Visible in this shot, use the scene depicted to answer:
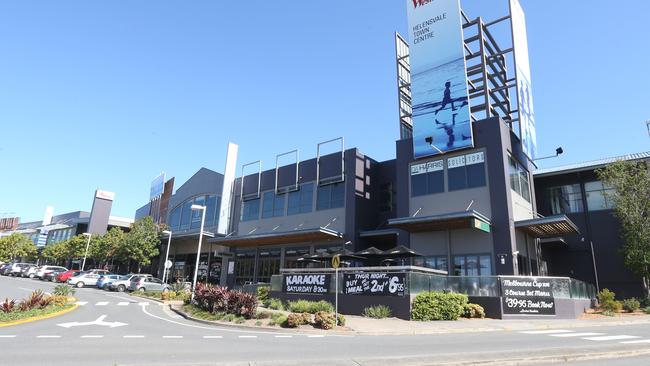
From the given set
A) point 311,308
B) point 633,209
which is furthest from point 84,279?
point 633,209

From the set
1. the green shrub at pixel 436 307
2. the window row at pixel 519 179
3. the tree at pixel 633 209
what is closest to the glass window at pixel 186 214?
the window row at pixel 519 179

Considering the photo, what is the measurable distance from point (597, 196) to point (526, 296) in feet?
53.7

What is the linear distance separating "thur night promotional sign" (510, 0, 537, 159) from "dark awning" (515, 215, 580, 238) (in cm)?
631

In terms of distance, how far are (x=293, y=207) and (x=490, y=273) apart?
17979 mm

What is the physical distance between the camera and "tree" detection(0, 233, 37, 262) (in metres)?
71.2

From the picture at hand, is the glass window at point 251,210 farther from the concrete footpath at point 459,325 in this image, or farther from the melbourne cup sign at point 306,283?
the concrete footpath at point 459,325

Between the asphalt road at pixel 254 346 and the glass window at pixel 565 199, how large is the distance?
18.8 m

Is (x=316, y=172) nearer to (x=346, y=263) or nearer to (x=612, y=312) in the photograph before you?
(x=346, y=263)

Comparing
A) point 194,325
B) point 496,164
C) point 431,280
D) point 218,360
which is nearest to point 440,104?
point 496,164

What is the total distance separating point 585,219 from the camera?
3306 cm

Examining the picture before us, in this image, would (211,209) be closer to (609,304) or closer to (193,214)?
(193,214)

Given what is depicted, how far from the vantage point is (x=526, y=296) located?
70.3ft

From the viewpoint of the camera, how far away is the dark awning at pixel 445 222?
25.5 meters

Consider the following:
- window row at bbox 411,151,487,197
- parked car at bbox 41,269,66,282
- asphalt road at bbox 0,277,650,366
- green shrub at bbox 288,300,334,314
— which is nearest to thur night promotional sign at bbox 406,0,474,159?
window row at bbox 411,151,487,197
